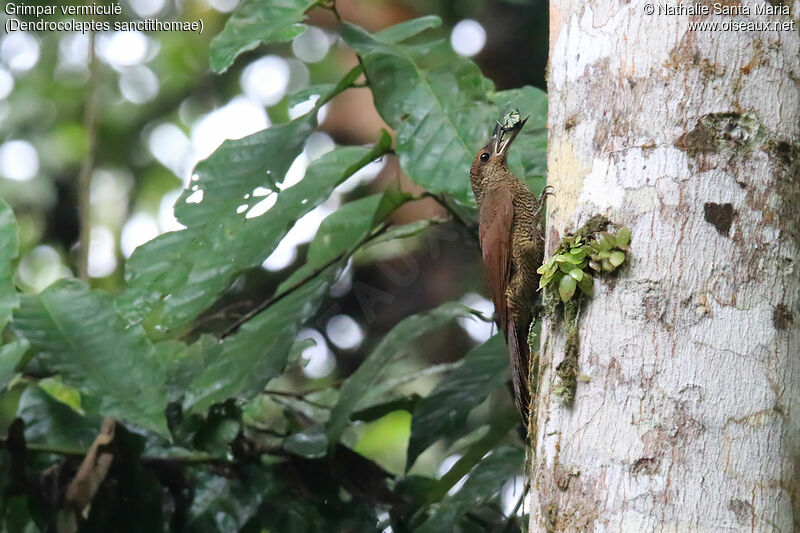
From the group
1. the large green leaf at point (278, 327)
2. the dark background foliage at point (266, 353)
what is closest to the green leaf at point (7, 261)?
the dark background foliage at point (266, 353)

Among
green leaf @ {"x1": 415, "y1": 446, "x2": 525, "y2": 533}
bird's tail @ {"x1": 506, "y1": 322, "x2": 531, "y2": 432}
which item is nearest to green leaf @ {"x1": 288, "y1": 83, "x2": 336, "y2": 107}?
bird's tail @ {"x1": 506, "y1": 322, "x2": 531, "y2": 432}

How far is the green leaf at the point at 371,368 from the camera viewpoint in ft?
9.02

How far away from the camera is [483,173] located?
3.17 meters

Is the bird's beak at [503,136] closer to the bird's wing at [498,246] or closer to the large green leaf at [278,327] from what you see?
the bird's wing at [498,246]

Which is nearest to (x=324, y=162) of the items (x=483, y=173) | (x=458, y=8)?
(x=483, y=173)

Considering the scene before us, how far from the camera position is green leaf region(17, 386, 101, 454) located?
2.91 metres

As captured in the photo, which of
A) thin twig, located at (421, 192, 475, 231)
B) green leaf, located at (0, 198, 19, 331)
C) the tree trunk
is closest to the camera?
the tree trunk

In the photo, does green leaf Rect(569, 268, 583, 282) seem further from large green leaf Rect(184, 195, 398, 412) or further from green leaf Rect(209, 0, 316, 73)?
green leaf Rect(209, 0, 316, 73)

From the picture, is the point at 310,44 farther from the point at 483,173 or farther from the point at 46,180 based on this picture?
the point at 483,173

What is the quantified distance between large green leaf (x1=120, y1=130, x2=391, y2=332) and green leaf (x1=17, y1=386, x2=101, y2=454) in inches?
27.6

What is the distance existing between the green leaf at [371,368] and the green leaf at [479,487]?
1.39 feet

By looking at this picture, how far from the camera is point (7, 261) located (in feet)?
7.37

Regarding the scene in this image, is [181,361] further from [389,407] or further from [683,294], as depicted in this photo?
[683,294]

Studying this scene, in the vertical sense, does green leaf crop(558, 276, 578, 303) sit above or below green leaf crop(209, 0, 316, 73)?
below
